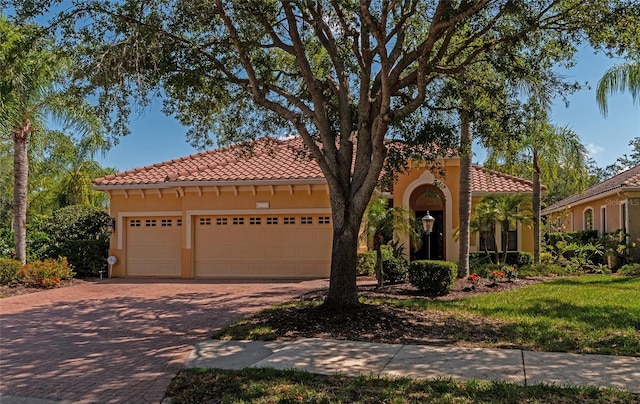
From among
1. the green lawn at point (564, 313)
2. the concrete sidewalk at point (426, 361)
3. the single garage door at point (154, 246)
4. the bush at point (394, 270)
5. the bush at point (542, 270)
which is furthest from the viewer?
the single garage door at point (154, 246)

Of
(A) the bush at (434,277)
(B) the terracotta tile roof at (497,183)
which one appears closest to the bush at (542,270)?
(B) the terracotta tile roof at (497,183)

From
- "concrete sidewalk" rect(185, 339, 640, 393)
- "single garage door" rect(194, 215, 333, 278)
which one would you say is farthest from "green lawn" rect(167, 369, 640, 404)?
"single garage door" rect(194, 215, 333, 278)

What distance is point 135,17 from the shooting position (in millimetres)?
9195

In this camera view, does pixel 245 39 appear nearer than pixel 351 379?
No

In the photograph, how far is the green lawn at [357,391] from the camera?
5.22m

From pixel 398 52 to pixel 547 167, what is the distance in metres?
10.6

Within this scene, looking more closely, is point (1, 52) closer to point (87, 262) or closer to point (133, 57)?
point (133, 57)

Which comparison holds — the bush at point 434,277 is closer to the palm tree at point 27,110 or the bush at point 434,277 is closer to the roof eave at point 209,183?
the roof eave at point 209,183

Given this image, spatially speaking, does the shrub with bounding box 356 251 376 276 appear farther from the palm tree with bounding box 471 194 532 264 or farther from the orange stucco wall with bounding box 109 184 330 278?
the palm tree with bounding box 471 194 532 264

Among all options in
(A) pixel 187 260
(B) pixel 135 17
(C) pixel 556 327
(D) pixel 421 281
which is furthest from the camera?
(A) pixel 187 260

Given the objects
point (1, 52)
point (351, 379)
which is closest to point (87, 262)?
point (1, 52)

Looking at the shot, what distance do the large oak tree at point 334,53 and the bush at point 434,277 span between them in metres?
3.50

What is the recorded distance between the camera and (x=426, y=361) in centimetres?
665

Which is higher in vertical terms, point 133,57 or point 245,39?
point 245,39
